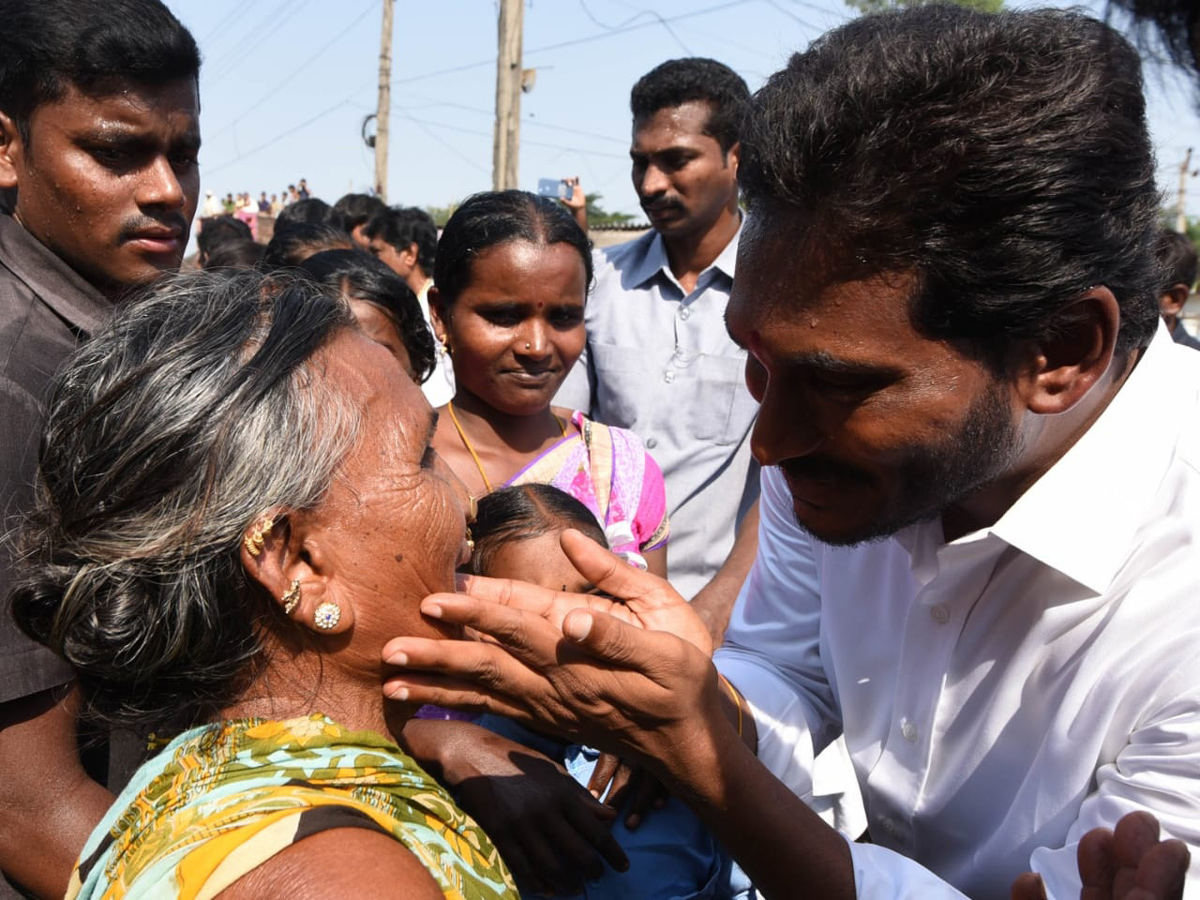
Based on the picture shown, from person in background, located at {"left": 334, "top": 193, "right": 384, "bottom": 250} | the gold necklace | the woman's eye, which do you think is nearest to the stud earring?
the gold necklace

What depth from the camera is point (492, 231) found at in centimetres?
372

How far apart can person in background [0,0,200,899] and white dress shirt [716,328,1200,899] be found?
5.26 feet

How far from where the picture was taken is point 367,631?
1.90m

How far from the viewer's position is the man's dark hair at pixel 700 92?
5.21m

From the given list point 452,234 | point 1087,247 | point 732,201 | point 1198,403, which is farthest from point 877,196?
point 732,201

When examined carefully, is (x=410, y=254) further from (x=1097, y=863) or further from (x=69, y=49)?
(x=1097, y=863)

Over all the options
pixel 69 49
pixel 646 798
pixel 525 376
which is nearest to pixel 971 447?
pixel 646 798

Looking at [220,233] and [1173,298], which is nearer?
[1173,298]

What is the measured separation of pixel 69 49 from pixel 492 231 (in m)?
1.56

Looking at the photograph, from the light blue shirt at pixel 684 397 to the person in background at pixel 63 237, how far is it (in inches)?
88.6

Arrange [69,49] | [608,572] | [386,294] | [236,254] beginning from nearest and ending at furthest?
[608,572] < [69,49] < [386,294] < [236,254]

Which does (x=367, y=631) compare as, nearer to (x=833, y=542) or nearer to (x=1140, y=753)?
(x=833, y=542)

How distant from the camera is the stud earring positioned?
182cm

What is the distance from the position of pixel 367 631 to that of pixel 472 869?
18.2 inches
